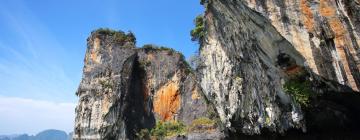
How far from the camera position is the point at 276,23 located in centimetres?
1309

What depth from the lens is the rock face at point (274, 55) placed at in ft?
39.0

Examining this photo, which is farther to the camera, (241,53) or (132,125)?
(132,125)

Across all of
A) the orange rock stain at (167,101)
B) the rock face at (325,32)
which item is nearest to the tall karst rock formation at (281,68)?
the rock face at (325,32)

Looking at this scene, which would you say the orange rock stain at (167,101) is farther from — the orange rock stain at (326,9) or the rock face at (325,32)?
the orange rock stain at (326,9)

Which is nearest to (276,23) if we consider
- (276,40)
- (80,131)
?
(276,40)

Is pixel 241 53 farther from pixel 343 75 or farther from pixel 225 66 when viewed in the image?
pixel 343 75

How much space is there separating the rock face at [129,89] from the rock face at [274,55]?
37.3 ft

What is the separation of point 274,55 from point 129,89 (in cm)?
1809

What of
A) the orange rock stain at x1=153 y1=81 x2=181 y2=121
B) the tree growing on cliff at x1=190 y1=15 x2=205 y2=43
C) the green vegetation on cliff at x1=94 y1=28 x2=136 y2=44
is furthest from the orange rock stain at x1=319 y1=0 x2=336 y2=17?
the green vegetation on cliff at x1=94 y1=28 x2=136 y2=44

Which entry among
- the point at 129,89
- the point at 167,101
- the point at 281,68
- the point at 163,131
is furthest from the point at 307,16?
the point at 129,89

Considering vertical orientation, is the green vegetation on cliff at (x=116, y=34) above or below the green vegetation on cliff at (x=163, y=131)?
above

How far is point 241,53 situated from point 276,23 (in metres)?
2.67

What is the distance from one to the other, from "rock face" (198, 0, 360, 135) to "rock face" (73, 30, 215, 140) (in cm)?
1138

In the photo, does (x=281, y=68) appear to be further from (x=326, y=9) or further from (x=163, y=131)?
(x=163, y=131)
